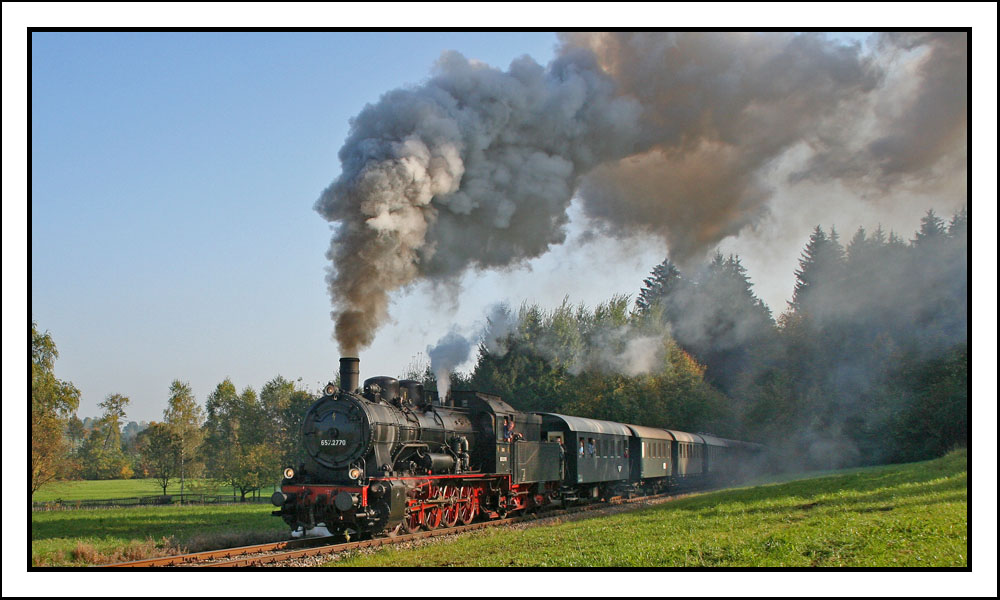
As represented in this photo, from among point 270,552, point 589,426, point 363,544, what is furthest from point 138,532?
point 589,426

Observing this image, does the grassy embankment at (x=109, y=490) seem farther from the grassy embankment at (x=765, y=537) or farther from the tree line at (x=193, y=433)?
the grassy embankment at (x=765, y=537)

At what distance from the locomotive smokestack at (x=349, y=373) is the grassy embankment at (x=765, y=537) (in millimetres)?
3633

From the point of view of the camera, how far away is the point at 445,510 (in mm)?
16094

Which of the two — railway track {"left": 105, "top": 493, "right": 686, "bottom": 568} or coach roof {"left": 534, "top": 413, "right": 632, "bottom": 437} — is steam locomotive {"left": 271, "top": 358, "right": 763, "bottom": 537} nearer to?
coach roof {"left": 534, "top": 413, "right": 632, "bottom": 437}

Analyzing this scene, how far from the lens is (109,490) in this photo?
4150 centimetres

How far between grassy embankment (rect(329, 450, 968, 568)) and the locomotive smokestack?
3.63m

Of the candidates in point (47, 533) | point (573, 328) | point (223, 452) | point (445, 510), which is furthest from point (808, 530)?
point (573, 328)

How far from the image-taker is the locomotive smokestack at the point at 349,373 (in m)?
14.8

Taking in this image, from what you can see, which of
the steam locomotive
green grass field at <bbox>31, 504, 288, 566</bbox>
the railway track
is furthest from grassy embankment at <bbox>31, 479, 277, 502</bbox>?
the railway track

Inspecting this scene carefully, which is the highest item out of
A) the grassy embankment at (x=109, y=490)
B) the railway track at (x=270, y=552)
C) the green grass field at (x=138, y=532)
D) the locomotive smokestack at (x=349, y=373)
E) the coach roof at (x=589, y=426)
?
the locomotive smokestack at (x=349, y=373)

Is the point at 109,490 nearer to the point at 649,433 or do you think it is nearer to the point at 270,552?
the point at 649,433

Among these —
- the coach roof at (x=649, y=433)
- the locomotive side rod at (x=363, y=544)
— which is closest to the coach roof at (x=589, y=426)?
the coach roof at (x=649, y=433)

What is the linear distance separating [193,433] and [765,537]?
99.8 feet

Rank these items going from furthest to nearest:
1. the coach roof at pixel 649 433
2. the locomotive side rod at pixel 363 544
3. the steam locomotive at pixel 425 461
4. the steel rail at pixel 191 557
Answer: the coach roof at pixel 649 433 < the steam locomotive at pixel 425 461 < the locomotive side rod at pixel 363 544 < the steel rail at pixel 191 557
